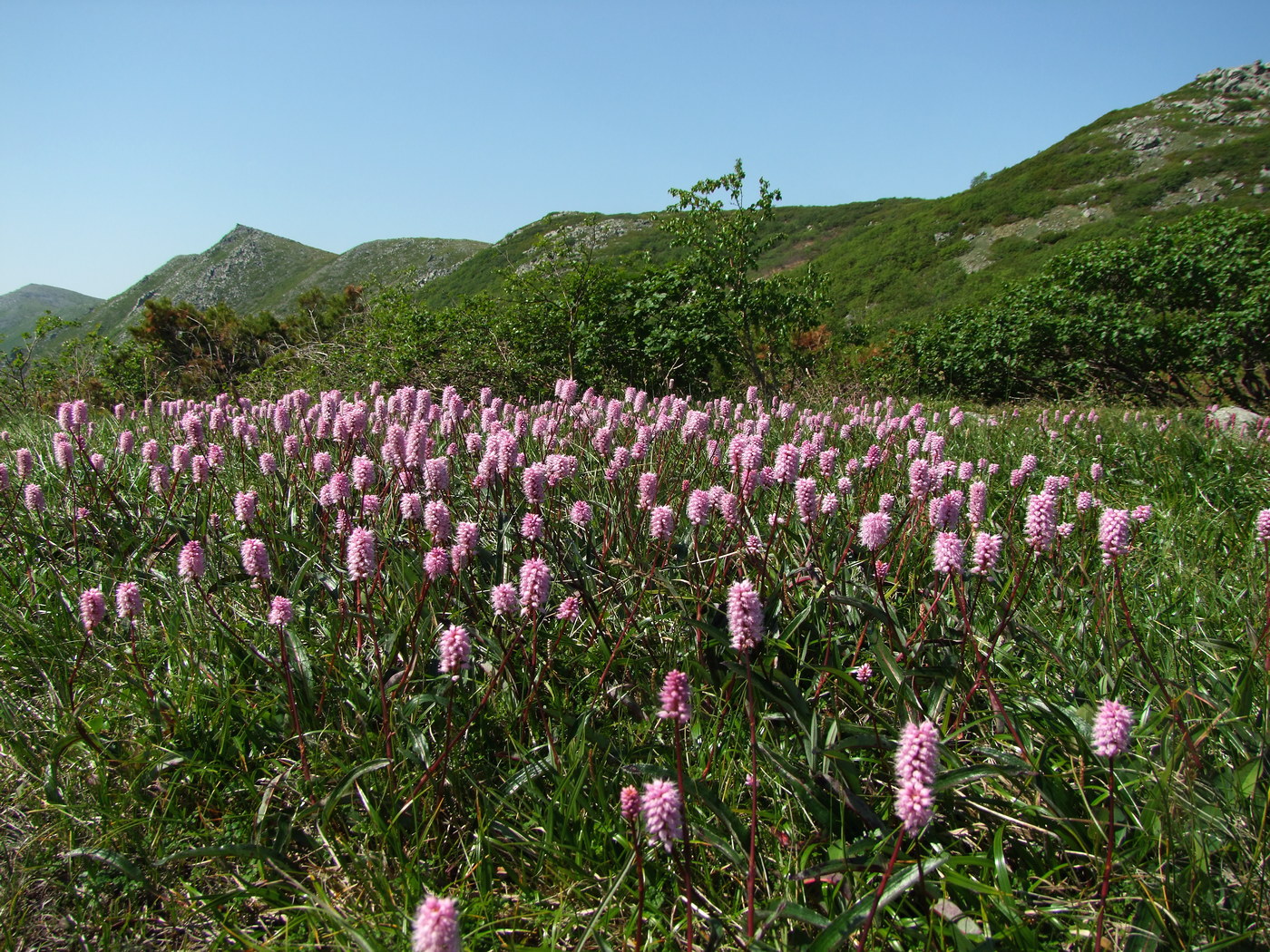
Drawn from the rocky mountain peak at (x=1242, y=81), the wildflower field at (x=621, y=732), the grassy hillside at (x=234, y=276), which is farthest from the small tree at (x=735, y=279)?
the grassy hillside at (x=234, y=276)

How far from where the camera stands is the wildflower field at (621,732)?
1.62 meters

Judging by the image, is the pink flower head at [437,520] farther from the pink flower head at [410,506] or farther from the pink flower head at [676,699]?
the pink flower head at [676,699]

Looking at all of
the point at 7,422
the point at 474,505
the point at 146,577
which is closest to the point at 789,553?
the point at 474,505

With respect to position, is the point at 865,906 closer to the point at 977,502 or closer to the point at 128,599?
the point at 977,502

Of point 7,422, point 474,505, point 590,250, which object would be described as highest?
point 590,250

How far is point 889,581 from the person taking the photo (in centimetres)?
294

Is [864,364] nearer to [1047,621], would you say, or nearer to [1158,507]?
[1158,507]

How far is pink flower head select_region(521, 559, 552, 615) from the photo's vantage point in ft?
6.30

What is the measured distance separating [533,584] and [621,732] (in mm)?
689

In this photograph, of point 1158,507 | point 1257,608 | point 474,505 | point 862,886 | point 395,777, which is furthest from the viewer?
point 1158,507

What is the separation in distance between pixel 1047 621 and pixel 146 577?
386cm

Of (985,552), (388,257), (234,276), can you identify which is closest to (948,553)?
(985,552)

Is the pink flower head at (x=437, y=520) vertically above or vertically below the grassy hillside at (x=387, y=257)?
below

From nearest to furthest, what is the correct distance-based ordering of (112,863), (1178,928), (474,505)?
(1178,928), (112,863), (474,505)
